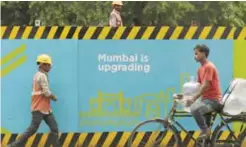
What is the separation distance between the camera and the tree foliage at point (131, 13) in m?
21.1

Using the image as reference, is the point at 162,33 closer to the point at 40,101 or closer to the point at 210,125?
the point at 210,125

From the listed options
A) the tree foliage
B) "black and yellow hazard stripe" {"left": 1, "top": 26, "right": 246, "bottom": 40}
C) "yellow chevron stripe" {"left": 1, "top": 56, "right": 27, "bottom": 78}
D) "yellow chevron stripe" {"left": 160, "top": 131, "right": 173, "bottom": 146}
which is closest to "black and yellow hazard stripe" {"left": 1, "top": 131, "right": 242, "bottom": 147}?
"yellow chevron stripe" {"left": 160, "top": 131, "right": 173, "bottom": 146}

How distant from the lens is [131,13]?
22.7 meters

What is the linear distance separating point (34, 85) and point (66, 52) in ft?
2.52

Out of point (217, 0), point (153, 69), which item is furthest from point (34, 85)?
point (217, 0)

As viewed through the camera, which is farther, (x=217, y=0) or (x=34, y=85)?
(x=217, y=0)

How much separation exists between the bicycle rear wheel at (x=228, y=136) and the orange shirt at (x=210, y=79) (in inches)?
17.4

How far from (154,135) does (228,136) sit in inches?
42.2

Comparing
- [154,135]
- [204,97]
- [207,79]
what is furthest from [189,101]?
[154,135]

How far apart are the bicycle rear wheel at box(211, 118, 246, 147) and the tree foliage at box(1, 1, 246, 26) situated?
1208 cm

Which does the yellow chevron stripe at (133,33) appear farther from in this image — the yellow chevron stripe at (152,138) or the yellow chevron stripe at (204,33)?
the yellow chevron stripe at (152,138)

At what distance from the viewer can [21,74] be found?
8.59m

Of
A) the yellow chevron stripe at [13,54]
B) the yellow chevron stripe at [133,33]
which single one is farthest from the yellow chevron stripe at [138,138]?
the yellow chevron stripe at [13,54]

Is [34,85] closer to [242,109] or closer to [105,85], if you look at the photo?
[105,85]
